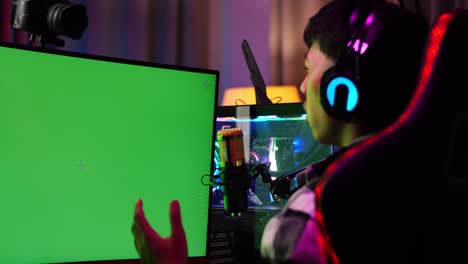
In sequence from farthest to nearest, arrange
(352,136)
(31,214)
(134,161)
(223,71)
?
1. (223,71)
2. (134,161)
3. (31,214)
4. (352,136)

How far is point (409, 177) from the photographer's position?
0.51m

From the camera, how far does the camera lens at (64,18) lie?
112 cm

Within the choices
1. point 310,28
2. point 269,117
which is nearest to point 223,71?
point 269,117

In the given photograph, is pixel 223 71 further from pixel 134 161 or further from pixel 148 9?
pixel 134 161

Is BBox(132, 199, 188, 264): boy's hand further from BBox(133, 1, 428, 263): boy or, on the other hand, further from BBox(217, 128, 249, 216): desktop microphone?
BBox(217, 128, 249, 216): desktop microphone

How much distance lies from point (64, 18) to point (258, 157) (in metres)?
0.51

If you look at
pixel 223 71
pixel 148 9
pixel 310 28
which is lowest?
pixel 310 28

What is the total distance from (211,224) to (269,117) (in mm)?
253

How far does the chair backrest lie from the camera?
0.49m

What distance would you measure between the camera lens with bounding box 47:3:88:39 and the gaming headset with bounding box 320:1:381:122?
2.31ft

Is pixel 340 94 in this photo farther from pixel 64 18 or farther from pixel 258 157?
pixel 64 18

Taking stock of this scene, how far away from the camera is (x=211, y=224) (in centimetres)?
104

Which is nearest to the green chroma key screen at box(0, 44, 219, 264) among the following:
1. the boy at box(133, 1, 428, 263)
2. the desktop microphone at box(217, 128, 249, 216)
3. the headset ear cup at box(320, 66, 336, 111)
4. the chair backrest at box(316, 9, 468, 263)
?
the desktop microphone at box(217, 128, 249, 216)

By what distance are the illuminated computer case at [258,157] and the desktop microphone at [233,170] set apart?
0.08ft
